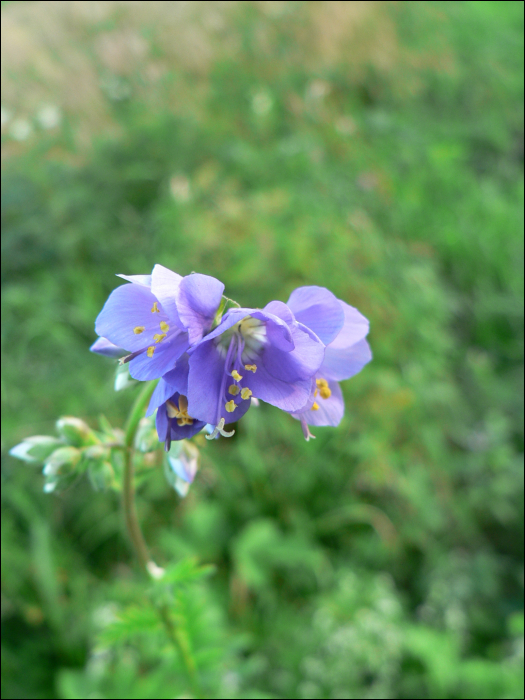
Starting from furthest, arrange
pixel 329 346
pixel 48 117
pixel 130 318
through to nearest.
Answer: pixel 48 117 < pixel 329 346 < pixel 130 318

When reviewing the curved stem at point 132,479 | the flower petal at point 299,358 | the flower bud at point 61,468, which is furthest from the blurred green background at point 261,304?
the flower petal at point 299,358

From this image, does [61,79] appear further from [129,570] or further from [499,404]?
[499,404]

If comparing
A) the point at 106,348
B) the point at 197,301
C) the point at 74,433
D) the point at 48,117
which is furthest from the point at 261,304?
the point at 48,117

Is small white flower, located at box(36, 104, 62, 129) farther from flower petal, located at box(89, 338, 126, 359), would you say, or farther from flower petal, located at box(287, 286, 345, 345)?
flower petal, located at box(287, 286, 345, 345)

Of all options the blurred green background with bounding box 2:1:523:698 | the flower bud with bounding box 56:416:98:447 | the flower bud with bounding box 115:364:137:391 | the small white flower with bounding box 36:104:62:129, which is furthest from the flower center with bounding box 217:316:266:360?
the small white flower with bounding box 36:104:62:129

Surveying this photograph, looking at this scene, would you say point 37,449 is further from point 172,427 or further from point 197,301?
point 197,301

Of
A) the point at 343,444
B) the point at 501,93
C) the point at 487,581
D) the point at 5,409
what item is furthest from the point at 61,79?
the point at 487,581

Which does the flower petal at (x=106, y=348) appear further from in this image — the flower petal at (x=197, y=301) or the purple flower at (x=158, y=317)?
the flower petal at (x=197, y=301)
